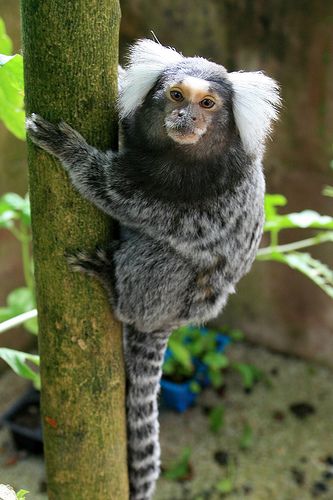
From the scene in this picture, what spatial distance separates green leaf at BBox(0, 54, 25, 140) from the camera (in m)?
1.33

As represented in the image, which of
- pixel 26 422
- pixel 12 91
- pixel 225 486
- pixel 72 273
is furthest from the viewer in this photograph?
pixel 26 422

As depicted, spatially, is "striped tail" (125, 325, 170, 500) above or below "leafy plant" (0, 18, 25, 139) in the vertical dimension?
below

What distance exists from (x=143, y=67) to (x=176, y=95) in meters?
0.12

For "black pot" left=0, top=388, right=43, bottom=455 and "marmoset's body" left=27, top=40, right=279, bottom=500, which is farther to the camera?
"black pot" left=0, top=388, right=43, bottom=455

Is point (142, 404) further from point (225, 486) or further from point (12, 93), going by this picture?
point (225, 486)

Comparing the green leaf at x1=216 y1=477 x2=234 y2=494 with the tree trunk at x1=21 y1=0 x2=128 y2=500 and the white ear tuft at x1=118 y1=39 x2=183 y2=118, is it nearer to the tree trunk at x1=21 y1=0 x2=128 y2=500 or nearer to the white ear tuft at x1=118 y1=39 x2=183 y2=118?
the tree trunk at x1=21 y1=0 x2=128 y2=500

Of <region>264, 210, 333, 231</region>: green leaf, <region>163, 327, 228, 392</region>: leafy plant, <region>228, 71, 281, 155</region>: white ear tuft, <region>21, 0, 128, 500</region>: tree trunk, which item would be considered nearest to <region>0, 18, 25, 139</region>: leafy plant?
<region>21, 0, 128, 500</region>: tree trunk

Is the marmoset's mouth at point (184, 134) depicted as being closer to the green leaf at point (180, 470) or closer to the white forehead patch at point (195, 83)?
the white forehead patch at point (195, 83)

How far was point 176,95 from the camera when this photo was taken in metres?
1.54

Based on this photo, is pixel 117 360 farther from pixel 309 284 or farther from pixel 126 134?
pixel 309 284

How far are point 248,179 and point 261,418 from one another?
195cm

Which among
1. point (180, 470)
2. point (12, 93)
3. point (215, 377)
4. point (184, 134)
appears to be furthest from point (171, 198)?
point (215, 377)

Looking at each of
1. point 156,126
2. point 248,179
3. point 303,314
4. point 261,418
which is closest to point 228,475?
point 261,418

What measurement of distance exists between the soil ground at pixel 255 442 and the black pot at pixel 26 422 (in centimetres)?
8
